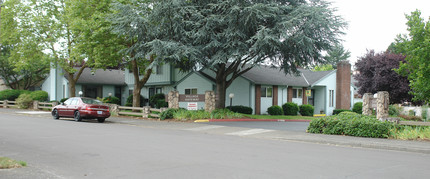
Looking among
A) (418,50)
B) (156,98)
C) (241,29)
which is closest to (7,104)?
(156,98)

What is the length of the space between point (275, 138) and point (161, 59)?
10.0 m

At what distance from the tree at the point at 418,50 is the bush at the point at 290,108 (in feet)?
49.3

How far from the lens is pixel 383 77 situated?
109ft

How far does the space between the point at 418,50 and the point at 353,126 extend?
165 inches

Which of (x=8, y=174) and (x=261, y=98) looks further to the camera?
(x=261, y=98)

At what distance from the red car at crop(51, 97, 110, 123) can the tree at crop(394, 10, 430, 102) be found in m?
16.0

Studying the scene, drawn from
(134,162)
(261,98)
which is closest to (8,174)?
(134,162)

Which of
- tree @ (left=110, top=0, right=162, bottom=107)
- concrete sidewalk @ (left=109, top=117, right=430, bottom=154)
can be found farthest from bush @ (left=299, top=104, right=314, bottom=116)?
concrete sidewalk @ (left=109, top=117, right=430, bottom=154)

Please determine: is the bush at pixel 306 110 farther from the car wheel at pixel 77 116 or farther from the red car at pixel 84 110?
the car wheel at pixel 77 116

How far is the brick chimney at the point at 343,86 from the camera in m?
35.3

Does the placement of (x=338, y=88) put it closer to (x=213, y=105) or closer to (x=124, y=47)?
(x=213, y=105)

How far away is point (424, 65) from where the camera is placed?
14148mm

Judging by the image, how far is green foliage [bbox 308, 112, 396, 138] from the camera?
529 inches

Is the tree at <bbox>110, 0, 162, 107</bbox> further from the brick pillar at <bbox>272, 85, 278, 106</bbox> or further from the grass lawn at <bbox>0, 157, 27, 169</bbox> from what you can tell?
the grass lawn at <bbox>0, 157, 27, 169</bbox>
